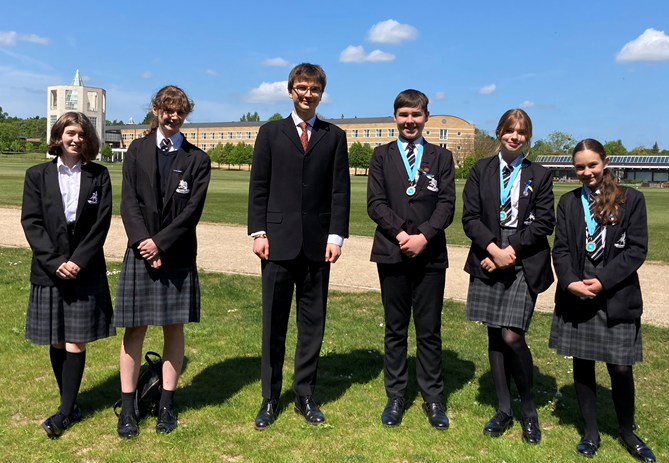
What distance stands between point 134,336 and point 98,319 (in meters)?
0.28

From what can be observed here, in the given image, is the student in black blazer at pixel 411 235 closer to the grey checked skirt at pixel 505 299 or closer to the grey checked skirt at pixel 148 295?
the grey checked skirt at pixel 505 299

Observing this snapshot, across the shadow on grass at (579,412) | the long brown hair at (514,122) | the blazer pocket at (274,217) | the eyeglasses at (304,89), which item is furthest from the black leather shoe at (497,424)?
the eyeglasses at (304,89)

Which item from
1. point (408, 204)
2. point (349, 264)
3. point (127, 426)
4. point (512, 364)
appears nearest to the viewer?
point (127, 426)

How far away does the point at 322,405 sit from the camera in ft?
15.4

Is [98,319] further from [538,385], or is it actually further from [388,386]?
[538,385]

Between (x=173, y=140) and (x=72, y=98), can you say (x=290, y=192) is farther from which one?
(x=72, y=98)

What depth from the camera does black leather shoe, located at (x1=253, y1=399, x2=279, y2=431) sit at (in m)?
4.23

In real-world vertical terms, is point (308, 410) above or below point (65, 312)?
below

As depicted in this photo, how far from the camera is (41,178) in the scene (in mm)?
4027

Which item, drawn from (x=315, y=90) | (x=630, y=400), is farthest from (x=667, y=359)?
(x=315, y=90)

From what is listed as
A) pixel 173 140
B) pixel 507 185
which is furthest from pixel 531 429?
pixel 173 140

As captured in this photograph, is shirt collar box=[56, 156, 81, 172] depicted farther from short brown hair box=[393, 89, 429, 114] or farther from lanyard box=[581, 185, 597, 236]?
lanyard box=[581, 185, 597, 236]

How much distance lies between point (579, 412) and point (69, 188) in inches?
167

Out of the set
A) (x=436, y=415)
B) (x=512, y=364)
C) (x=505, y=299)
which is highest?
(x=505, y=299)
